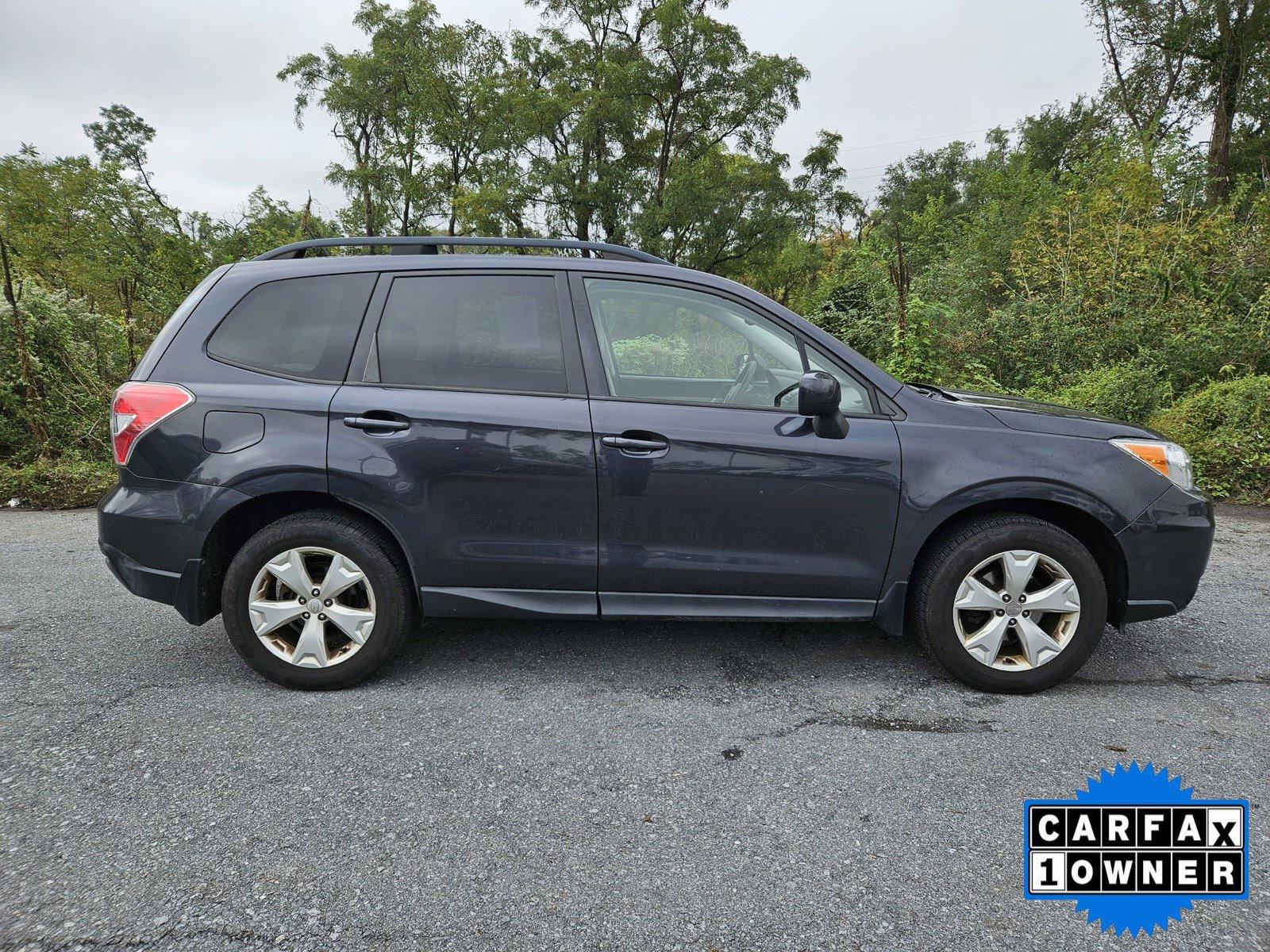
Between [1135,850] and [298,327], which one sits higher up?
[298,327]

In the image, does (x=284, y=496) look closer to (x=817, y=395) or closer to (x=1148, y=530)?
(x=817, y=395)

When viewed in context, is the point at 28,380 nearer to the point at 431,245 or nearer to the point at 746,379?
the point at 431,245

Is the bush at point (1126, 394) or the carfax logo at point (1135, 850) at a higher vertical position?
the bush at point (1126, 394)

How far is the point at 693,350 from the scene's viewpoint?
10.7 feet

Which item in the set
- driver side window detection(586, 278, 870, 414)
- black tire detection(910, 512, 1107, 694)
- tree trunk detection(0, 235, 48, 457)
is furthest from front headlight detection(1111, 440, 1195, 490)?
tree trunk detection(0, 235, 48, 457)

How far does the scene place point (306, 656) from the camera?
9.86 ft

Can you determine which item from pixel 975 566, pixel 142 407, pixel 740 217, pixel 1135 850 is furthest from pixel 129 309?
pixel 740 217

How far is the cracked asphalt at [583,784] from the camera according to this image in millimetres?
1852

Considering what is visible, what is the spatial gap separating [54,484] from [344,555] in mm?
6116

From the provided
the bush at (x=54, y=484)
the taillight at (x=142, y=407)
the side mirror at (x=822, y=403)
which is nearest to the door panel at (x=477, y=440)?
the taillight at (x=142, y=407)

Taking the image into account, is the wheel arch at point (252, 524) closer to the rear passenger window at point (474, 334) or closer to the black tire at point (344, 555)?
the black tire at point (344, 555)

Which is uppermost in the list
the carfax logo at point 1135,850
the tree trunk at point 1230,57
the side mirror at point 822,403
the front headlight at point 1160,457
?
the tree trunk at point 1230,57

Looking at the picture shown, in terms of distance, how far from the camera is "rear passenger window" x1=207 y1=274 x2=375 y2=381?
3053 millimetres

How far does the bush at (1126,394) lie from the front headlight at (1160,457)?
5.32 metres
